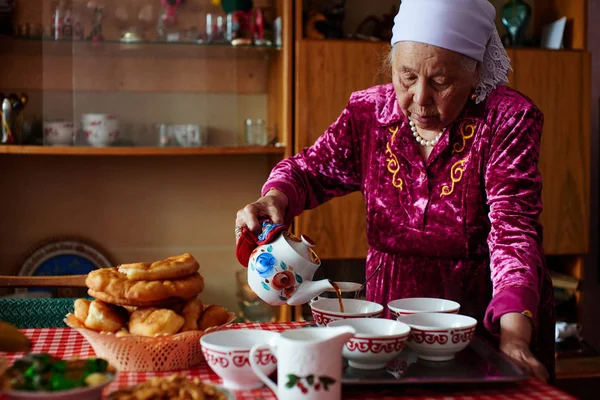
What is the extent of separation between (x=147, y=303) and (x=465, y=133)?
0.92 metres

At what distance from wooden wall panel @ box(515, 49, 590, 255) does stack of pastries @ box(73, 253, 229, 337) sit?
83.7 inches

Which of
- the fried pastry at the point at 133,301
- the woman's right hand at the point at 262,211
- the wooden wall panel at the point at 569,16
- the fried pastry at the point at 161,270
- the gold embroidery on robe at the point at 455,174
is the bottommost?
the fried pastry at the point at 133,301

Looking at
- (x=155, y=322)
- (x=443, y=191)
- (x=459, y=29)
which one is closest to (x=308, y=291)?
(x=155, y=322)

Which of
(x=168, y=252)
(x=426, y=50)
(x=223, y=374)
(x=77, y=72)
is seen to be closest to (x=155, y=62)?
(x=77, y=72)

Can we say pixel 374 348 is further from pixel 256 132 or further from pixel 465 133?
pixel 256 132

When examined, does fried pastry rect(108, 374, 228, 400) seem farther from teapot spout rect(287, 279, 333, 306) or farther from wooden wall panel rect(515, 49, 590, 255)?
wooden wall panel rect(515, 49, 590, 255)

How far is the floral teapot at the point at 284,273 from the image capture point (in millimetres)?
1340

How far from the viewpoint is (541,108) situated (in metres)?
3.05

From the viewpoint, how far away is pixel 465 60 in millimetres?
1692

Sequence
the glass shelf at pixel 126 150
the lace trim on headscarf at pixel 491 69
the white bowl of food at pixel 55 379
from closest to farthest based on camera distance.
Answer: the white bowl of food at pixel 55 379, the lace trim on headscarf at pixel 491 69, the glass shelf at pixel 126 150

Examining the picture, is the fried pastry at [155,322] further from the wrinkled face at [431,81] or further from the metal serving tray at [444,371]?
the wrinkled face at [431,81]

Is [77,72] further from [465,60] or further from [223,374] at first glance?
[223,374]

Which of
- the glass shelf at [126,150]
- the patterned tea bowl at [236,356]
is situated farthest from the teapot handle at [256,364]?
the glass shelf at [126,150]

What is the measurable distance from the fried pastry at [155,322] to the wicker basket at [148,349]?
0.07 ft
